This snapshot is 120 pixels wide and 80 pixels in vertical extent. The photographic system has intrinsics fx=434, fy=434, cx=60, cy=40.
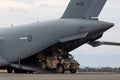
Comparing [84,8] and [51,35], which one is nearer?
[51,35]

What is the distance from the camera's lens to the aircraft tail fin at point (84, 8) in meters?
46.3

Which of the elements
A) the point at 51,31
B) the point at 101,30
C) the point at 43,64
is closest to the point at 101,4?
the point at 101,30

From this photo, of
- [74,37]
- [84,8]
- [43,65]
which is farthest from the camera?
[43,65]

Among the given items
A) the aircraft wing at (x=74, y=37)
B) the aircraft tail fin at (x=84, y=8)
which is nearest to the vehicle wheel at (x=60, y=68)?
the aircraft wing at (x=74, y=37)

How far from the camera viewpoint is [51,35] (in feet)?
150

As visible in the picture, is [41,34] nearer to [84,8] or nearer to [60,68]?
[60,68]

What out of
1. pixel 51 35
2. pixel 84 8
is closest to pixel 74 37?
pixel 51 35

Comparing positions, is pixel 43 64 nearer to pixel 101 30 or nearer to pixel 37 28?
pixel 37 28

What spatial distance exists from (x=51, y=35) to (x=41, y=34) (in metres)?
1.14

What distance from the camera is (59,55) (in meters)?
47.1

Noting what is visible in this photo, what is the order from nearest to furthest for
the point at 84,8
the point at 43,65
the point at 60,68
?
the point at 60,68 < the point at 84,8 < the point at 43,65

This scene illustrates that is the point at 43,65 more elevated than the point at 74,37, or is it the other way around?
the point at 74,37

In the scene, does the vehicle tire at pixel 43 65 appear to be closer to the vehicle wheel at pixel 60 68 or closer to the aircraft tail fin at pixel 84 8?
the vehicle wheel at pixel 60 68

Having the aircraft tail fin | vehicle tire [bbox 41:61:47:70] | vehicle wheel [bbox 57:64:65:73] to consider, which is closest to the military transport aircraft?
the aircraft tail fin
